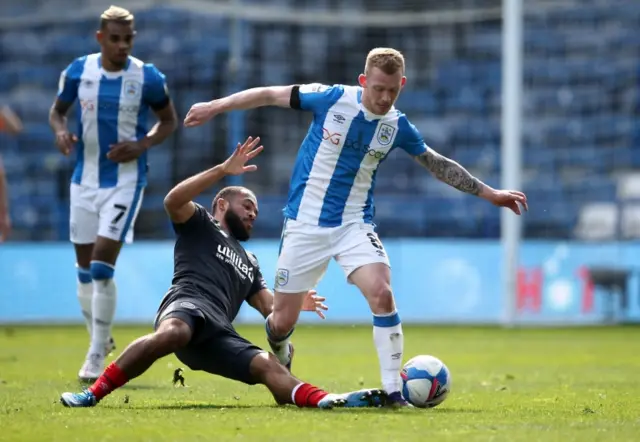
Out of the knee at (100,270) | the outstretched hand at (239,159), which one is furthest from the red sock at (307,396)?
the knee at (100,270)

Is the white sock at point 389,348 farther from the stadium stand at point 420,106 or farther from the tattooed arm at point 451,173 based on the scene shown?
the stadium stand at point 420,106

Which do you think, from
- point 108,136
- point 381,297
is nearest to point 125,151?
point 108,136

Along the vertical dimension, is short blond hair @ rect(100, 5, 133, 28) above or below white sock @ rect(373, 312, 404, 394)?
above

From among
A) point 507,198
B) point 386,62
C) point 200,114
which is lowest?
point 507,198

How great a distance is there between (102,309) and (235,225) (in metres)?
1.95

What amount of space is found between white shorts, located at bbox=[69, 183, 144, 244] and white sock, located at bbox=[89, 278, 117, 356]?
0.37m

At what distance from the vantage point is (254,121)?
23.0 m

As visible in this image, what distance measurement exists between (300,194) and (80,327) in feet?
39.6

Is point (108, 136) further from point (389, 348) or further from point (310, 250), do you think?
point (389, 348)

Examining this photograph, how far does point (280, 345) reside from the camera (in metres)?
7.52

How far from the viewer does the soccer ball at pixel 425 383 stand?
22.6 ft

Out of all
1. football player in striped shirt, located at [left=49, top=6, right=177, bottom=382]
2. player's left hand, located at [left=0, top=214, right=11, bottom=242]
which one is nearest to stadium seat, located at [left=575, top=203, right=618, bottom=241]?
football player in striped shirt, located at [left=49, top=6, right=177, bottom=382]

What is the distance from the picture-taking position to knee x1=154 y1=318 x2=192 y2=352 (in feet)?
21.9

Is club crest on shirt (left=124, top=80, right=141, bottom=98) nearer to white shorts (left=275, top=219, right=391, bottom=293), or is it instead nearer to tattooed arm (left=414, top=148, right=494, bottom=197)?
white shorts (left=275, top=219, right=391, bottom=293)
